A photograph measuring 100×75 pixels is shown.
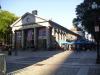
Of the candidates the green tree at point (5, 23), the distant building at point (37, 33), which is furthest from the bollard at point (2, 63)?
the green tree at point (5, 23)

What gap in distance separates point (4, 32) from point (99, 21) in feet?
220

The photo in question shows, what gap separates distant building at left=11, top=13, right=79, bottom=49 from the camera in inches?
2937

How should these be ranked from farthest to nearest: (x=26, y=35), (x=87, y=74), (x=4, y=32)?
(x=4, y=32), (x=26, y=35), (x=87, y=74)

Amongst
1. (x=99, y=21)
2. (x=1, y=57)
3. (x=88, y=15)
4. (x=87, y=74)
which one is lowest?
(x=87, y=74)

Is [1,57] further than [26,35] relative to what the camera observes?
No

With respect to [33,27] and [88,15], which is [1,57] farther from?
[33,27]

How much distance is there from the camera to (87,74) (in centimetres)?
1866

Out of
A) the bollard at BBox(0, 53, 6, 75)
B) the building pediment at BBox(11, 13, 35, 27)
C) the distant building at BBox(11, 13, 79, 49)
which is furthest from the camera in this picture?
the building pediment at BBox(11, 13, 35, 27)

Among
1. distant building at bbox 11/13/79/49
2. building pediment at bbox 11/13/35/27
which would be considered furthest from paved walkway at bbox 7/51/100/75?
building pediment at bbox 11/13/35/27

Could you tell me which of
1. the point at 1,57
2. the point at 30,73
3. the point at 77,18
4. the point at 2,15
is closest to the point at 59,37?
the point at 77,18

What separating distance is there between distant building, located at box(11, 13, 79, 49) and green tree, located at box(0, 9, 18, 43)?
437cm

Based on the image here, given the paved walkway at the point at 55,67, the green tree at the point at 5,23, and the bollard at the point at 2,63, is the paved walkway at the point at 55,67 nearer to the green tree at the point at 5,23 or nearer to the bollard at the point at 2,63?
the bollard at the point at 2,63

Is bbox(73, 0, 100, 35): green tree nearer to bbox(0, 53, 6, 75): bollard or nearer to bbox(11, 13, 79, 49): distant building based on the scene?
bbox(11, 13, 79, 49): distant building

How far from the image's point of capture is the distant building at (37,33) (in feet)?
245
